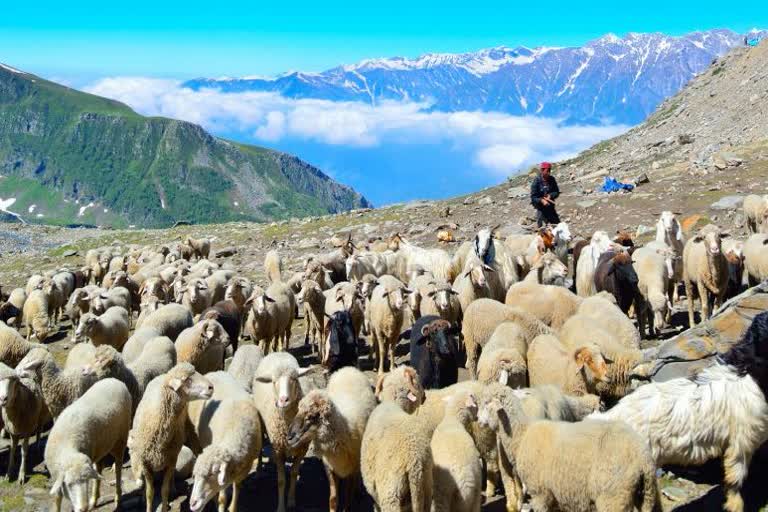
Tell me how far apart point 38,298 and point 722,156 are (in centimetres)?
2785

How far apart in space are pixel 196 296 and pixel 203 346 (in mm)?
5237

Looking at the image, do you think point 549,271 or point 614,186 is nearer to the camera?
point 549,271

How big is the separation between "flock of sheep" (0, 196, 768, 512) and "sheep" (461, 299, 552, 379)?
0.10 feet

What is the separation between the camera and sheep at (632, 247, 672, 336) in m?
14.5

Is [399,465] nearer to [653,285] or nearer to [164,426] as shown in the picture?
[164,426]

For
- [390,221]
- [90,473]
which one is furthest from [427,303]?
[390,221]

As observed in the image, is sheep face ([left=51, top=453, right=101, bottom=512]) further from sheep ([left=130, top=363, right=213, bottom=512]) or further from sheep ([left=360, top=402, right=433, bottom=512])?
sheep ([left=360, top=402, right=433, bottom=512])

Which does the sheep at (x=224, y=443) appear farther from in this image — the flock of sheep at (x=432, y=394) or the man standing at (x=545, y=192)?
the man standing at (x=545, y=192)

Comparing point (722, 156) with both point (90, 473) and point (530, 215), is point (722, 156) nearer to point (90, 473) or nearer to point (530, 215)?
point (530, 215)

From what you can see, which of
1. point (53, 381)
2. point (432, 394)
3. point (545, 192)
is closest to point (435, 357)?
point (432, 394)

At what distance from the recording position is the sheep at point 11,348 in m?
13.7

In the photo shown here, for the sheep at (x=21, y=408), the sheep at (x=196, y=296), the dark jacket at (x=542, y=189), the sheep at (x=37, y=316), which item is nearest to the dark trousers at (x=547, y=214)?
the dark jacket at (x=542, y=189)

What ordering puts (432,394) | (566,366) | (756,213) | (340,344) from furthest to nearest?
(756,213), (340,344), (566,366), (432,394)

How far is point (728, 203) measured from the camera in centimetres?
2391
